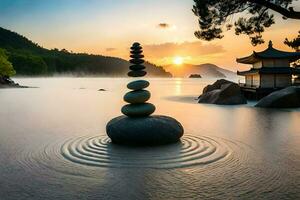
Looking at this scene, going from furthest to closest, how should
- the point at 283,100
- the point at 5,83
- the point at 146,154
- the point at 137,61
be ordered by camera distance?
the point at 5,83
the point at 283,100
the point at 137,61
the point at 146,154

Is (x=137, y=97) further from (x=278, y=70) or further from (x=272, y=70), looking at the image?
(x=278, y=70)

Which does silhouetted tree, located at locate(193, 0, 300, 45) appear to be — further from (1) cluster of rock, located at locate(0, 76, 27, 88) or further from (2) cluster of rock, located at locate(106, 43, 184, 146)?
(1) cluster of rock, located at locate(0, 76, 27, 88)

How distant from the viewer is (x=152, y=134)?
11.1 m

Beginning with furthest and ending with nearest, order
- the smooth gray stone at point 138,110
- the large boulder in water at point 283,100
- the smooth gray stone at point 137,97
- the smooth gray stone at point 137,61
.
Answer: the large boulder in water at point 283,100 → the smooth gray stone at point 137,61 → the smooth gray stone at point 137,97 → the smooth gray stone at point 138,110

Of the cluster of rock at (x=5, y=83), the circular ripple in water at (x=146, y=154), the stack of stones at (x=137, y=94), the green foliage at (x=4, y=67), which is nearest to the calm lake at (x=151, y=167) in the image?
the circular ripple in water at (x=146, y=154)

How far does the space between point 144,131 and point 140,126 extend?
0.24 metres

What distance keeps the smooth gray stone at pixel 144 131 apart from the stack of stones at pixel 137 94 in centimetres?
29

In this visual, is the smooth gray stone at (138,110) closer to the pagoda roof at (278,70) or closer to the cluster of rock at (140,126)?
the cluster of rock at (140,126)

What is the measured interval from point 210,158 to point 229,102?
73.0 feet

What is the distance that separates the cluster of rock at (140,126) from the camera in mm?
11094

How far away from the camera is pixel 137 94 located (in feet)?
39.0

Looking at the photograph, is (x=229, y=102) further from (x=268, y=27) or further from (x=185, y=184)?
(x=185, y=184)

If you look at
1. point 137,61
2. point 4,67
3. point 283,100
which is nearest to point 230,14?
point 137,61

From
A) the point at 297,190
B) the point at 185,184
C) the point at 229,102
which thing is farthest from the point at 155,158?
the point at 229,102
